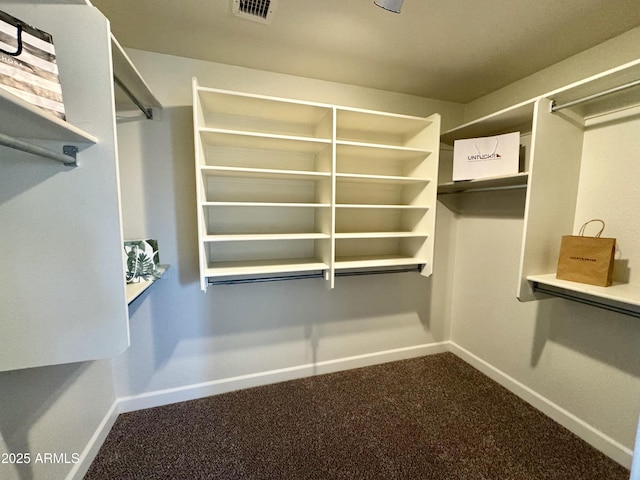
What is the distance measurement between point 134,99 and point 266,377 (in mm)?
2075

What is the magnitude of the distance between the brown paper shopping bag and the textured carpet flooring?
1030 millimetres

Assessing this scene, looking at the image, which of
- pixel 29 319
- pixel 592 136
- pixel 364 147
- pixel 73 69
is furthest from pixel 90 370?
pixel 592 136

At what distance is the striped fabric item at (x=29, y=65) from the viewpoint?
701mm

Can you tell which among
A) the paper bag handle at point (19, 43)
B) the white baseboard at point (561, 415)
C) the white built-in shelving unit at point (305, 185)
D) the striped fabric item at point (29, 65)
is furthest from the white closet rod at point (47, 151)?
the white baseboard at point (561, 415)

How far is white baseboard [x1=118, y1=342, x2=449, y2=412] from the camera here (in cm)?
185

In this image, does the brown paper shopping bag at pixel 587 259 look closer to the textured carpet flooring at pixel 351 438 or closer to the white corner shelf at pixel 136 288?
the textured carpet flooring at pixel 351 438

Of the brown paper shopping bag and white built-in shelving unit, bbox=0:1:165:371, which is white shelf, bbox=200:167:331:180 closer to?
white built-in shelving unit, bbox=0:1:165:371

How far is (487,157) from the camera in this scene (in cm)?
176

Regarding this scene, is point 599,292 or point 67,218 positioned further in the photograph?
point 599,292

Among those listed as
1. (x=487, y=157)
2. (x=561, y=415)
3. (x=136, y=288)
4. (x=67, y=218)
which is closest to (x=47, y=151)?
(x=67, y=218)

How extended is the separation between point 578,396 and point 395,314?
124cm

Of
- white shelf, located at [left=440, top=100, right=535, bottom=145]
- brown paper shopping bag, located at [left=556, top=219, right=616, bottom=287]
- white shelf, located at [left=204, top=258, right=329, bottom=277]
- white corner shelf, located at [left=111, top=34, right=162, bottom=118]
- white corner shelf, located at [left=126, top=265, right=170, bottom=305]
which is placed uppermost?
white corner shelf, located at [left=111, top=34, right=162, bottom=118]

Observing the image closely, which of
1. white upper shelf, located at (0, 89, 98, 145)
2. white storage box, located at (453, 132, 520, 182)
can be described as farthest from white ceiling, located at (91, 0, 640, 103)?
white upper shelf, located at (0, 89, 98, 145)

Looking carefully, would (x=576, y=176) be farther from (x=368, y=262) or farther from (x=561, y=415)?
(x=561, y=415)
